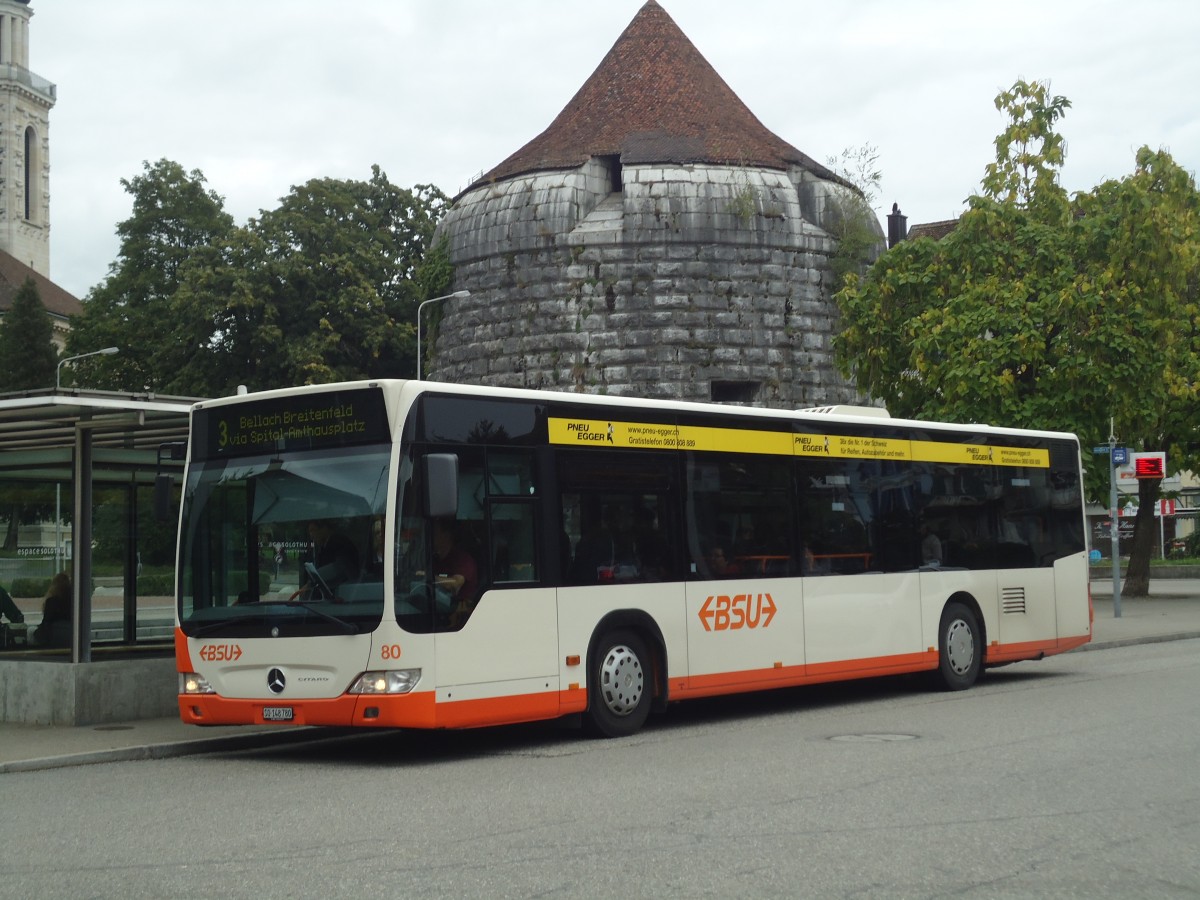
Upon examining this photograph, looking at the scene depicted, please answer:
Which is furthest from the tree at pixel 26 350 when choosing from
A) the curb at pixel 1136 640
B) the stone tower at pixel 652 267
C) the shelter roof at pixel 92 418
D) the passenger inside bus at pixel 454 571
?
the passenger inside bus at pixel 454 571

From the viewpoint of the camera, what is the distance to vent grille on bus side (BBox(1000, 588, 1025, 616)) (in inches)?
701

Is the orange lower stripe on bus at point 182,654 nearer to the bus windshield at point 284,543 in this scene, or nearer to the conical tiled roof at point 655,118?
the bus windshield at point 284,543

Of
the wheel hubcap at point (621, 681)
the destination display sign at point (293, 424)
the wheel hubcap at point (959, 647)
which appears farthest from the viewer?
the wheel hubcap at point (959, 647)

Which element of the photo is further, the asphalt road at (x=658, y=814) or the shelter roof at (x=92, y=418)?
the shelter roof at (x=92, y=418)

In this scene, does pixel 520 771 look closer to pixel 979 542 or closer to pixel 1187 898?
pixel 1187 898

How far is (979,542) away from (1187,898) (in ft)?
36.7

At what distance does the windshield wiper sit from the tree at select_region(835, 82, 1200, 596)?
831 inches

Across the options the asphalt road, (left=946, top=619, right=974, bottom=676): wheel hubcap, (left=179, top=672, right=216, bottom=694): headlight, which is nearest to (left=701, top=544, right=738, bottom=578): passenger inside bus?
the asphalt road

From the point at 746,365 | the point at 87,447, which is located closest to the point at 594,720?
the point at 87,447

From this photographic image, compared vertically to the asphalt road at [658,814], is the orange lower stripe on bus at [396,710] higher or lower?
higher

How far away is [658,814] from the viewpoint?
8.63m

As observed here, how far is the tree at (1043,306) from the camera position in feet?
101

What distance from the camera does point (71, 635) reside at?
15.2 meters

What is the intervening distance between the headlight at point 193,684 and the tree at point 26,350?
73.0 m
